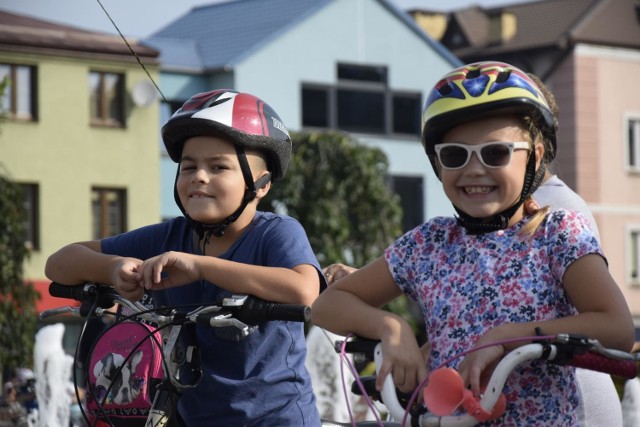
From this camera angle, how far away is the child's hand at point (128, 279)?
439cm

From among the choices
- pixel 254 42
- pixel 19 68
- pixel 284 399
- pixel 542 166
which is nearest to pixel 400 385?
pixel 542 166

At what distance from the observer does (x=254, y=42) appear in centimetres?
3853

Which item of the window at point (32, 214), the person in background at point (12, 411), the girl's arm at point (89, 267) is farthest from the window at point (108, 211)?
the girl's arm at point (89, 267)

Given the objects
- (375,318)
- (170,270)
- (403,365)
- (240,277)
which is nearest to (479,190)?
(375,318)

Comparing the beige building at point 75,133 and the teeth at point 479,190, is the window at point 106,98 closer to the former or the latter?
the beige building at point 75,133

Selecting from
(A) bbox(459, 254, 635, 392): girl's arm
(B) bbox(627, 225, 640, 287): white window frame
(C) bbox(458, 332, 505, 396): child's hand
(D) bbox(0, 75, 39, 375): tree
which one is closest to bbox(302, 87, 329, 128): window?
(B) bbox(627, 225, 640, 287): white window frame

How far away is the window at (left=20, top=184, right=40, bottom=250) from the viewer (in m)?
34.7

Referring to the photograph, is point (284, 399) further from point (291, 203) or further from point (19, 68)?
point (19, 68)

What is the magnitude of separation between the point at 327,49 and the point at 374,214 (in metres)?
7.59

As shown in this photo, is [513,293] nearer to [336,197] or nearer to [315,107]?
[336,197]

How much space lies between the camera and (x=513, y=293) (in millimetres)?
3729

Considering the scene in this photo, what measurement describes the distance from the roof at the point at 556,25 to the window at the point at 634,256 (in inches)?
231

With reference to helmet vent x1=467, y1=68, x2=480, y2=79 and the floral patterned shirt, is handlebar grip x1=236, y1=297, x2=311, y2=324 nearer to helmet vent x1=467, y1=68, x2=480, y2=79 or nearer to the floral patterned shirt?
the floral patterned shirt

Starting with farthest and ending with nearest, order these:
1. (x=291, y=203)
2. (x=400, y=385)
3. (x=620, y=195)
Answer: (x=620, y=195), (x=291, y=203), (x=400, y=385)
